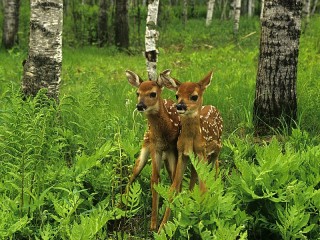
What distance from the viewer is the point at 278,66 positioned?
6.65 meters

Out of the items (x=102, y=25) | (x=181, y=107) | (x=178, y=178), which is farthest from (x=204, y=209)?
(x=102, y=25)

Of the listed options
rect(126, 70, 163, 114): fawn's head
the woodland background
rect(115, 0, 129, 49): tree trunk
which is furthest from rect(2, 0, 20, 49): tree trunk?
rect(126, 70, 163, 114): fawn's head

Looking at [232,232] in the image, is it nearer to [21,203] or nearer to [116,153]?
[21,203]

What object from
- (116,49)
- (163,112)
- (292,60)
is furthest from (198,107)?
(116,49)

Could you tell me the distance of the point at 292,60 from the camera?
→ 21.9 feet

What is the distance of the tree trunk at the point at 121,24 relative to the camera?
1836 centimetres

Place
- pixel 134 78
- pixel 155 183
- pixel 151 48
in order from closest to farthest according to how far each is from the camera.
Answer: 1. pixel 155 183
2. pixel 134 78
3. pixel 151 48

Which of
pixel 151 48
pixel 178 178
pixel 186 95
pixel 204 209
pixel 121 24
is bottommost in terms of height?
pixel 204 209

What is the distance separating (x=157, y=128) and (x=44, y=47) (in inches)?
130

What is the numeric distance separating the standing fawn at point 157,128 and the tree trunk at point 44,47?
2.88m

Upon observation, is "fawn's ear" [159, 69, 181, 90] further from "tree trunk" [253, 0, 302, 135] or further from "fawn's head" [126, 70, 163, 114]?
"tree trunk" [253, 0, 302, 135]

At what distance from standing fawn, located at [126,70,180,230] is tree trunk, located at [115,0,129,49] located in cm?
1460

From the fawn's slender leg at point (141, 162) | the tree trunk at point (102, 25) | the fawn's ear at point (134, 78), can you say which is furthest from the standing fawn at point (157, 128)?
the tree trunk at point (102, 25)

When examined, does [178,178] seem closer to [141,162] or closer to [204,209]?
[204,209]
